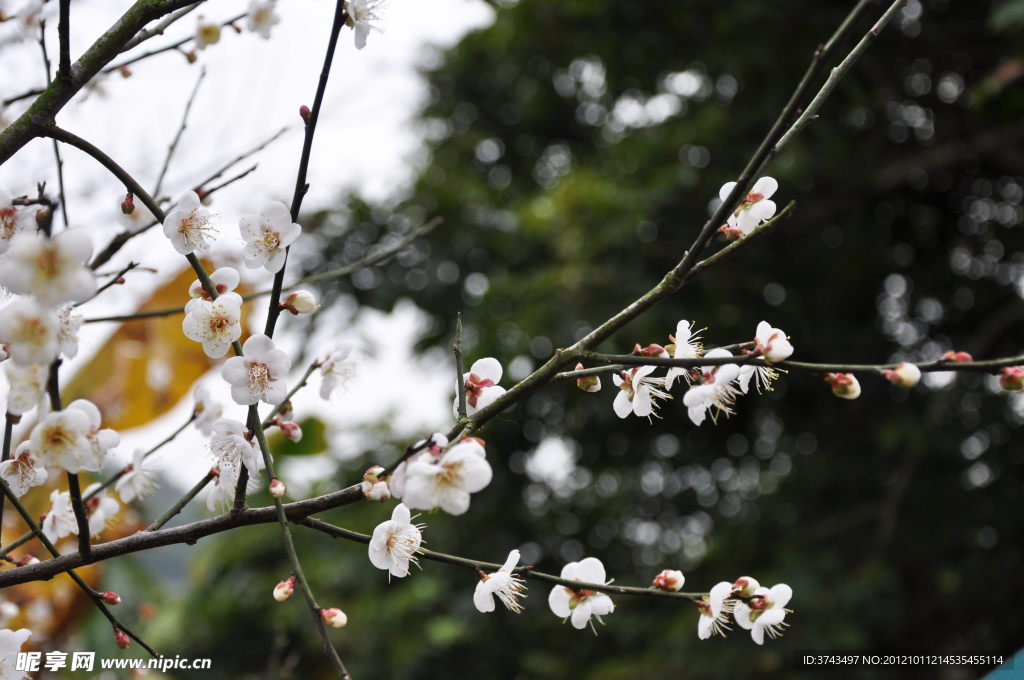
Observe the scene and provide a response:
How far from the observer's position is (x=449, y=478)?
491mm

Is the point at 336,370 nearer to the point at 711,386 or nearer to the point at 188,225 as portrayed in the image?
the point at 188,225

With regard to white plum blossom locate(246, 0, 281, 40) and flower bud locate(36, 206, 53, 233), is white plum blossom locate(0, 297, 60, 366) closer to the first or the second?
flower bud locate(36, 206, 53, 233)

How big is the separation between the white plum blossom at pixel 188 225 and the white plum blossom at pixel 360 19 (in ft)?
0.71

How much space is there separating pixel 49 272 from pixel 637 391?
0.48 metres

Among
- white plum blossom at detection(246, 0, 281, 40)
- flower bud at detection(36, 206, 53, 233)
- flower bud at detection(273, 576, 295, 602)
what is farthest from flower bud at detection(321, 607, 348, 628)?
white plum blossom at detection(246, 0, 281, 40)

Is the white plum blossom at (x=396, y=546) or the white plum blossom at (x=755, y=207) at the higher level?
the white plum blossom at (x=755, y=207)

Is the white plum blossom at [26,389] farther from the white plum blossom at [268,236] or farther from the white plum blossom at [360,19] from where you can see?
the white plum blossom at [360,19]

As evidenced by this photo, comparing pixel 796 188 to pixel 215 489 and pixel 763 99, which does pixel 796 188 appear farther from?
pixel 215 489

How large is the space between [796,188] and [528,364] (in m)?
1.22

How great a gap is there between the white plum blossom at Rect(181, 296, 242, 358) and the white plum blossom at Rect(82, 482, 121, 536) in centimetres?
32

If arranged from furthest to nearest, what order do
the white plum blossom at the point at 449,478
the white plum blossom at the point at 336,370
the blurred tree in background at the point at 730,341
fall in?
the blurred tree in background at the point at 730,341 < the white plum blossom at the point at 336,370 < the white plum blossom at the point at 449,478

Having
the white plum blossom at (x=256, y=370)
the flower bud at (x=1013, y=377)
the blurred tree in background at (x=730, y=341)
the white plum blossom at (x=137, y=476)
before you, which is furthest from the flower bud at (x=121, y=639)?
the blurred tree in background at (x=730, y=341)

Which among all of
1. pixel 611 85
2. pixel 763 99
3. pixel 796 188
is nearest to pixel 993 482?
pixel 796 188

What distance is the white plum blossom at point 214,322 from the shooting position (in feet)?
1.92
